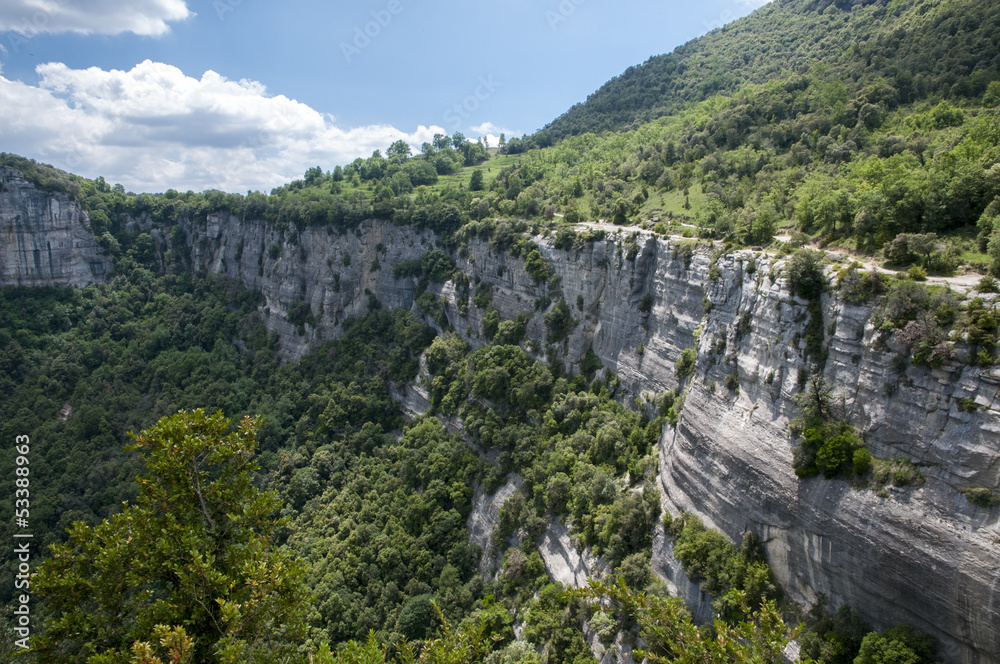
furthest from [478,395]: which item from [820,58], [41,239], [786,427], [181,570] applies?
[41,239]

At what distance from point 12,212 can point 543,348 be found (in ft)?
294

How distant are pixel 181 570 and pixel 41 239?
96.5m

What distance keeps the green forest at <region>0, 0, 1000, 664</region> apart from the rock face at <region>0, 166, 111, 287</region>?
2.56m

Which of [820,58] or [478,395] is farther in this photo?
[820,58]

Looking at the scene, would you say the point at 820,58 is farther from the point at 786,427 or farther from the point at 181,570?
the point at 181,570

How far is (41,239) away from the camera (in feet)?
262

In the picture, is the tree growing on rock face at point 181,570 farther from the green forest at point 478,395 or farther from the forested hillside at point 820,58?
the forested hillside at point 820,58

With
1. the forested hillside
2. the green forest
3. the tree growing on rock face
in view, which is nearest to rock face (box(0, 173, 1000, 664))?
the green forest

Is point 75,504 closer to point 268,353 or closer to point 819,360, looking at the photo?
point 268,353

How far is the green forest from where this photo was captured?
48.5ft

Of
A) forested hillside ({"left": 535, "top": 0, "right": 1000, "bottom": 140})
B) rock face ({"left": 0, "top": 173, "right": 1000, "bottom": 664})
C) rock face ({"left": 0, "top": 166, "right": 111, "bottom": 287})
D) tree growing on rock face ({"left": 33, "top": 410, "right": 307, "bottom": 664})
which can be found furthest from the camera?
rock face ({"left": 0, "top": 166, "right": 111, "bottom": 287})

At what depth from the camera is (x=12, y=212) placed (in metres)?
78.2

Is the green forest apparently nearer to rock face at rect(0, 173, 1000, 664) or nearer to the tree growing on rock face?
the tree growing on rock face

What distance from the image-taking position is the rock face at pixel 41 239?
77.5 metres
